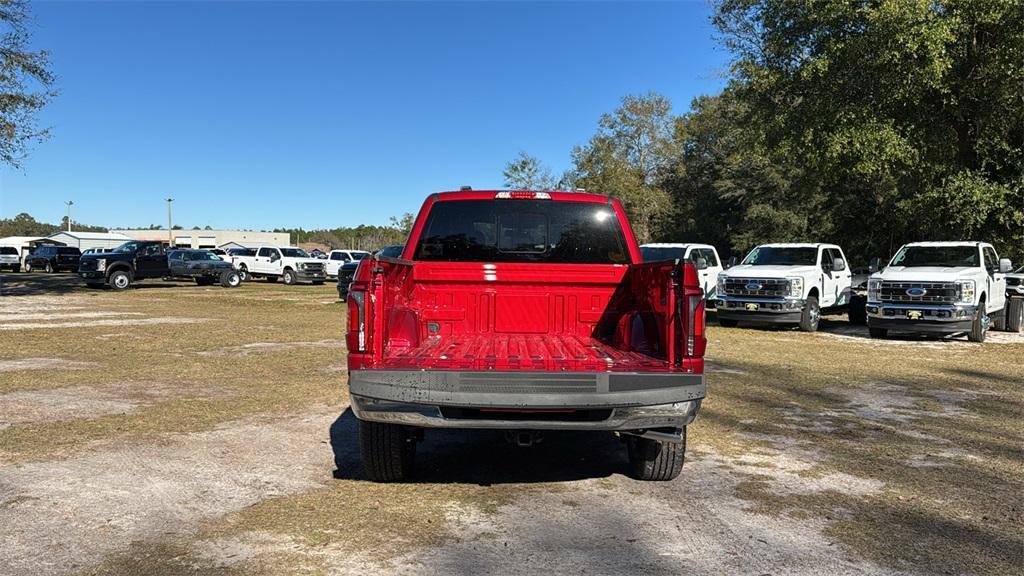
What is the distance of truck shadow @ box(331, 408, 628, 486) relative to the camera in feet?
16.5

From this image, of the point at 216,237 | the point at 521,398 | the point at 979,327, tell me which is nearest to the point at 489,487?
the point at 521,398

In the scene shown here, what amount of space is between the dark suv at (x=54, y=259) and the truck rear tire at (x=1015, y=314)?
49298 millimetres

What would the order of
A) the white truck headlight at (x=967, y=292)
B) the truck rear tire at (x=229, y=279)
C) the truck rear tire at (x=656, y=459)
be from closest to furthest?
the truck rear tire at (x=656, y=459), the white truck headlight at (x=967, y=292), the truck rear tire at (x=229, y=279)

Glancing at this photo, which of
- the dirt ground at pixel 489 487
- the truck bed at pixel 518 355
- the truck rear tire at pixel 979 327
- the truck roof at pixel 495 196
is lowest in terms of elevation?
the dirt ground at pixel 489 487

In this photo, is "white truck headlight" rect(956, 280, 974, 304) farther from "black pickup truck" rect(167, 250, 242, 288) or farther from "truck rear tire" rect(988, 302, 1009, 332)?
"black pickup truck" rect(167, 250, 242, 288)

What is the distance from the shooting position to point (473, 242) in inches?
232

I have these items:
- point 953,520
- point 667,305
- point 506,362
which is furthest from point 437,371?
point 953,520

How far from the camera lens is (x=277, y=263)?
35.8 metres

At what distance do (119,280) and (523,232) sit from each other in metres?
27.1

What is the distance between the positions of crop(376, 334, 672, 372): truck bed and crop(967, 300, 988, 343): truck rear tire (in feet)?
36.9

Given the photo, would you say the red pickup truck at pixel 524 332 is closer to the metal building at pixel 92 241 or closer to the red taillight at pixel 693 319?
the red taillight at pixel 693 319

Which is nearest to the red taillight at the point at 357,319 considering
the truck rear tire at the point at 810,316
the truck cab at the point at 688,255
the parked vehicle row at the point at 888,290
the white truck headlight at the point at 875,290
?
the parked vehicle row at the point at 888,290

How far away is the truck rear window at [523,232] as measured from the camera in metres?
5.83

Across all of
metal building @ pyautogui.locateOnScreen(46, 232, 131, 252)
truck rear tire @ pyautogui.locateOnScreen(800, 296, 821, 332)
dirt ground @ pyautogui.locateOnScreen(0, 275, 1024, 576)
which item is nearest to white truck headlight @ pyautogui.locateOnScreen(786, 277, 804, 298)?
truck rear tire @ pyautogui.locateOnScreen(800, 296, 821, 332)
